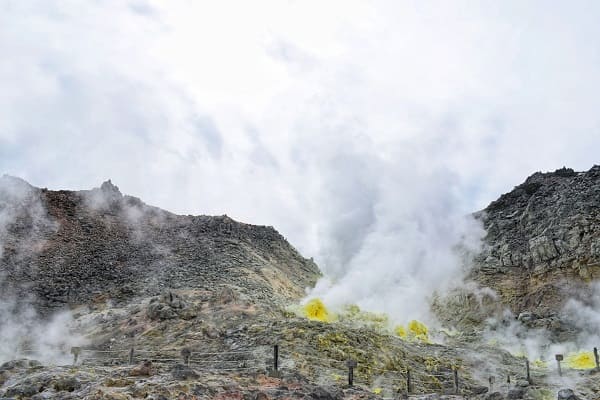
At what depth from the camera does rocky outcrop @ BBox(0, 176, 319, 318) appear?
4462cm

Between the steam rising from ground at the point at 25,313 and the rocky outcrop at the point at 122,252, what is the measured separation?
0.15 metres

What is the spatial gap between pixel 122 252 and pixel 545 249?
34.4 metres

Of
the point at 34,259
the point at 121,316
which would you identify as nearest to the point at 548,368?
the point at 121,316

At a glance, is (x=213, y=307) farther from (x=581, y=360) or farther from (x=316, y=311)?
(x=581, y=360)

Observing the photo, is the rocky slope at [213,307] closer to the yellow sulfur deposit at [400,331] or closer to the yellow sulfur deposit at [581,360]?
the yellow sulfur deposit at [400,331]

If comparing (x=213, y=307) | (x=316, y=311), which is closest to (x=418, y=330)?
(x=316, y=311)

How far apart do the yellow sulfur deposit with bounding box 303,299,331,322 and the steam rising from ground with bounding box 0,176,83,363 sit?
13950 millimetres

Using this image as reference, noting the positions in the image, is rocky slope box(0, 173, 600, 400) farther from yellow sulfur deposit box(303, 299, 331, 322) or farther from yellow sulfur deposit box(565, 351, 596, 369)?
yellow sulfur deposit box(565, 351, 596, 369)

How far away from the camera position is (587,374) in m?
26.8

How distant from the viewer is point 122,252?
5212cm

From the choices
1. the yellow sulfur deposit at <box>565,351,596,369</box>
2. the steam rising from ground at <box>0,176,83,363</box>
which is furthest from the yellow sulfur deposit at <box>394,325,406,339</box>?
the steam rising from ground at <box>0,176,83,363</box>

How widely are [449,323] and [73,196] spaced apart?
38137mm

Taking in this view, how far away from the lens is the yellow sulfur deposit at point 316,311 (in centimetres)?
3832

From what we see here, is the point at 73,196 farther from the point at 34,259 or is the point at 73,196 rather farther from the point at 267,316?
the point at 267,316
